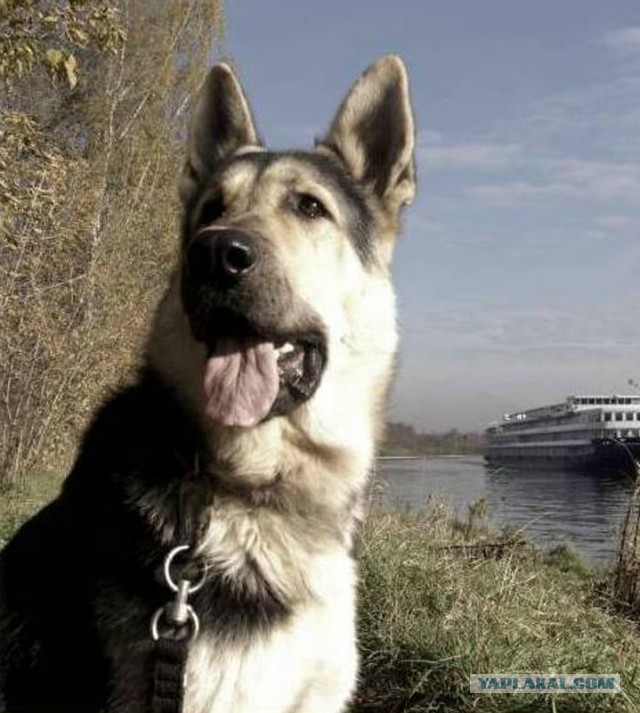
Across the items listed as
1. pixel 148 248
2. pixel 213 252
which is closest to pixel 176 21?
pixel 148 248

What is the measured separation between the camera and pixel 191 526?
120 inches

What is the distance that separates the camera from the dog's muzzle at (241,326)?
314 cm

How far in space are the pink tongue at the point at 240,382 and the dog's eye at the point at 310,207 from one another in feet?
2.45

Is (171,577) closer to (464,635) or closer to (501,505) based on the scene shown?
(464,635)

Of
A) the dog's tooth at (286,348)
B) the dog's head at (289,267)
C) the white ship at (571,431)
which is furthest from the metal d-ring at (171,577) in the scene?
the white ship at (571,431)

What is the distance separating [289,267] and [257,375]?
45 centimetres

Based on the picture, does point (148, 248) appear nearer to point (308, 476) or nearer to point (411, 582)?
point (411, 582)

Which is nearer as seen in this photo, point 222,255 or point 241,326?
point 222,255

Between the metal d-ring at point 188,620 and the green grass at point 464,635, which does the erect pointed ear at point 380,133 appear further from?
the green grass at point 464,635

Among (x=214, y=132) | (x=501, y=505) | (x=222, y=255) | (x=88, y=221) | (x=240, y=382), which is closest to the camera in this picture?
(x=222, y=255)

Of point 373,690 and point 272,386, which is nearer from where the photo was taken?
point 272,386

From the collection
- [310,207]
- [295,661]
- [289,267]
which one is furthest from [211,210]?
[295,661]

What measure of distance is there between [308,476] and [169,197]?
2050cm

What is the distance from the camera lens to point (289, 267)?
3.42 meters
